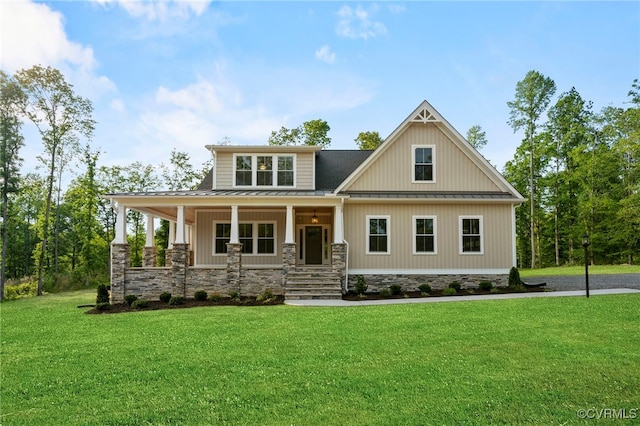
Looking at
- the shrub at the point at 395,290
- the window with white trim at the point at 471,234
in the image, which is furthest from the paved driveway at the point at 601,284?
the shrub at the point at 395,290

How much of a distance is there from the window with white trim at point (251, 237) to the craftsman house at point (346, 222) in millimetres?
45

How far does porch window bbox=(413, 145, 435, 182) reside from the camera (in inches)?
656

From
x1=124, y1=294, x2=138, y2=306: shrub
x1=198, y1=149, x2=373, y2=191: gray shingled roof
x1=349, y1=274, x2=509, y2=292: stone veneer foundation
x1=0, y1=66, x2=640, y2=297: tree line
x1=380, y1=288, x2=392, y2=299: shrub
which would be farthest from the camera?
x1=0, y1=66, x2=640, y2=297: tree line

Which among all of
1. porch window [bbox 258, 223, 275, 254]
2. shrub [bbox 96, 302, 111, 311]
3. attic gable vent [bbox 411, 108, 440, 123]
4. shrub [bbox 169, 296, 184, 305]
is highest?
attic gable vent [bbox 411, 108, 440, 123]

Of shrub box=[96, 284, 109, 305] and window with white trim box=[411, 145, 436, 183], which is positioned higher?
window with white trim box=[411, 145, 436, 183]

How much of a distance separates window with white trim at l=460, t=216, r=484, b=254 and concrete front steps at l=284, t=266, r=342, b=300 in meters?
5.41

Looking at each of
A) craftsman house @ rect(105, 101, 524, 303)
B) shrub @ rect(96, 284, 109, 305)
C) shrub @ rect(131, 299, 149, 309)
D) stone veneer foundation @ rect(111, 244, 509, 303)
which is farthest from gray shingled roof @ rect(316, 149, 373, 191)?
shrub @ rect(96, 284, 109, 305)

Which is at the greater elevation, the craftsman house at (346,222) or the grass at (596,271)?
the craftsman house at (346,222)

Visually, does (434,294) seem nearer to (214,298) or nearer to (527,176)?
(214,298)

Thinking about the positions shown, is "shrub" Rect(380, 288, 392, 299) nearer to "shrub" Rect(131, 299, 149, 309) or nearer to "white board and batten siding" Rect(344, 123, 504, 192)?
"white board and batten siding" Rect(344, 123, 504, 192)

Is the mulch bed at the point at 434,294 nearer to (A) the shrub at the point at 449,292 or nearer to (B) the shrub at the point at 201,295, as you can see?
(A) the shrub at the point at 449,292

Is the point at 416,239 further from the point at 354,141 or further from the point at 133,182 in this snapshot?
the point at 133,182

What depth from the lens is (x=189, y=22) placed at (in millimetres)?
13047

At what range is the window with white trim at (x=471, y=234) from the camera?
52.6ft
